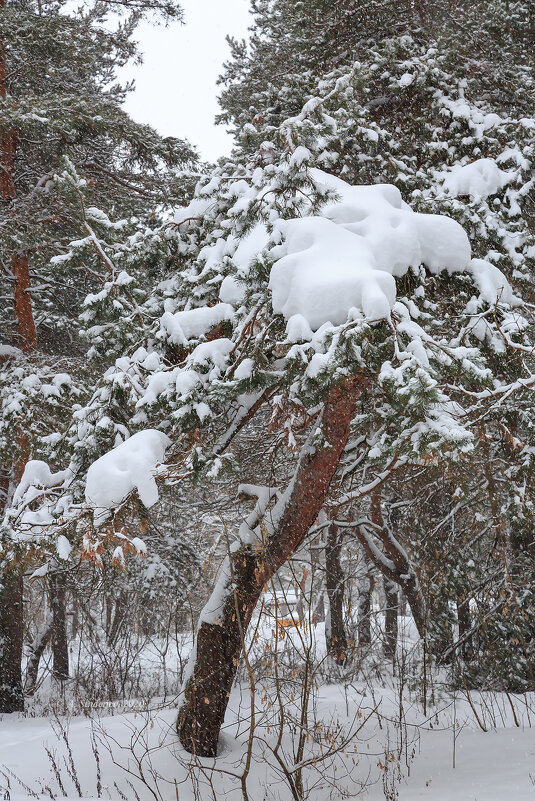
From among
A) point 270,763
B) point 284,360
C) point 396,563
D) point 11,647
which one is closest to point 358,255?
point 284,360

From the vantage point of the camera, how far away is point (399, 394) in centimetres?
355

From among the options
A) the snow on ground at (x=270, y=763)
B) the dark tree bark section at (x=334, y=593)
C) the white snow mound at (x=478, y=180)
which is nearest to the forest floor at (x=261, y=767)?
the snow on ground at (x=270, y=763)

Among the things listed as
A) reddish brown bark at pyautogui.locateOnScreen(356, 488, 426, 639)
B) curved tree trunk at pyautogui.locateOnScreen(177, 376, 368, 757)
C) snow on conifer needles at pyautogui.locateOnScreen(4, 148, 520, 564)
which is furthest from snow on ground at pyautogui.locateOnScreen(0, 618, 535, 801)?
Answer: reddish brown bark at pyautogui.locateOnScreen(356, 488, 426, 639)

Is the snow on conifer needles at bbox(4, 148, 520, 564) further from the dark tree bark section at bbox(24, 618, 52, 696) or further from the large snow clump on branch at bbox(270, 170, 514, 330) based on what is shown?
the dark tree bark section at bbox(24, 618, 52, 696)

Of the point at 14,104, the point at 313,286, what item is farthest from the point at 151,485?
the point at 14,104

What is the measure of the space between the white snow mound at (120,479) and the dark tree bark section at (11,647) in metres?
5.08

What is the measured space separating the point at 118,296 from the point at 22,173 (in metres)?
5.09

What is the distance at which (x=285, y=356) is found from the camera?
14.7ft

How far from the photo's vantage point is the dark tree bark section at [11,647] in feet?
27.9

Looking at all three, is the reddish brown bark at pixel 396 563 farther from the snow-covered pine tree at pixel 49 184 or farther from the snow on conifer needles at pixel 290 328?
the snow-covered pine tree at pixel 49 184

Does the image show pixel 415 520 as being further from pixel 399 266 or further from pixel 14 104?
pixel 14 104

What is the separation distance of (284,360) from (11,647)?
7242mm

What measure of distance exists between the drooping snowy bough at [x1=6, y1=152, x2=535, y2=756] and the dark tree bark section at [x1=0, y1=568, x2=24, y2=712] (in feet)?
13.3

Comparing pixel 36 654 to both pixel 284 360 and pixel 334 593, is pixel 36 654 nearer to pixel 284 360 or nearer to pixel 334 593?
pixel 334 593
